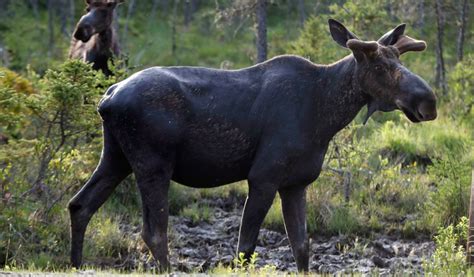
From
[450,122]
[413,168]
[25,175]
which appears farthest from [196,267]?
[450,122]

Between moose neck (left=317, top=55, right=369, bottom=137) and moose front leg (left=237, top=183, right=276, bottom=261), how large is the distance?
94cm

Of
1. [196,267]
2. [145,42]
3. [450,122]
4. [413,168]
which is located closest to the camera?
[196,267]

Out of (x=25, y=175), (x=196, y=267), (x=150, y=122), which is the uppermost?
(x=150, y=122)

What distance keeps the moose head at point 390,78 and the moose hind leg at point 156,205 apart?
86.7 inches

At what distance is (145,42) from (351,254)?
1955 centimetres

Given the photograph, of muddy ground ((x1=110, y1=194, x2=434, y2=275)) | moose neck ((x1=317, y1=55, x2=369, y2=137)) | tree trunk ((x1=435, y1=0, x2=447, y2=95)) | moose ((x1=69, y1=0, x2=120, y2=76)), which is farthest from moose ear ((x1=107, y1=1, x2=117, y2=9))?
tree trunk ((x1=435, y1=0, x2=447, y2=95))

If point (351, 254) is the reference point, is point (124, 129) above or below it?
above

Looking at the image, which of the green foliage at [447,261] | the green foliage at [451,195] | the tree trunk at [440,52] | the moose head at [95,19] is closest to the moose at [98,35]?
the moose head at [95,19]

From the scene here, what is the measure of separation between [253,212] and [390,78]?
1923mm

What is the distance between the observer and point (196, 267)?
11930mm

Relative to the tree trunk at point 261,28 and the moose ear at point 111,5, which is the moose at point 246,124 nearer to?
the moose ear at point 111,5

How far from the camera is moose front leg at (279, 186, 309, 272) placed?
1066cm

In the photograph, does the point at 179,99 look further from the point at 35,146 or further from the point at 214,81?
the point at 35,146

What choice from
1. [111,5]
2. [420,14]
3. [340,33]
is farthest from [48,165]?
[420,14]
